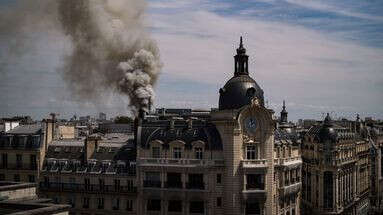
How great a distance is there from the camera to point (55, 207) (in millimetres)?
37094

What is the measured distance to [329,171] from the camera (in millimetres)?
85062

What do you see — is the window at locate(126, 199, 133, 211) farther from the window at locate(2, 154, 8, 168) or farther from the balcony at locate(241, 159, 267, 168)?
the window at locate(2, 154, 8, 168)

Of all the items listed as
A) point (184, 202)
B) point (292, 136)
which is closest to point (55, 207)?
point (184, 202)

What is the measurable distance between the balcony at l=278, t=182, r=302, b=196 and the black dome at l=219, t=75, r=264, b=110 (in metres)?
10.6

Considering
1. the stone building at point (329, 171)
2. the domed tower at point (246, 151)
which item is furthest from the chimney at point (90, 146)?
the stone building at point (329, 171)

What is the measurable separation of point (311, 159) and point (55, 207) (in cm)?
5867

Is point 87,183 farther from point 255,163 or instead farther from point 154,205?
point 255,163

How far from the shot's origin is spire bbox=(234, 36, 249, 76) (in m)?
67.5

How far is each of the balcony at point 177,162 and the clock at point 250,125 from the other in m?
4.76

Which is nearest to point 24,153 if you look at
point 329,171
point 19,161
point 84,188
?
point 19,161

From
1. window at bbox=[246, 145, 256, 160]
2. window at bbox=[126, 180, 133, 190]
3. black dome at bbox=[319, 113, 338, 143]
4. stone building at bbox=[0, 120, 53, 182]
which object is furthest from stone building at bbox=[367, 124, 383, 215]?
stone building at bbox=[0, 120, 53, 182]

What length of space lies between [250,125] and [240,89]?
177 inches

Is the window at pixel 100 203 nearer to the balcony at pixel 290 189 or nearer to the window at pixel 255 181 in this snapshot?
the window at pixel 255 181

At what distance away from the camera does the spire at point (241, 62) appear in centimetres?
6750
